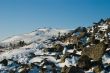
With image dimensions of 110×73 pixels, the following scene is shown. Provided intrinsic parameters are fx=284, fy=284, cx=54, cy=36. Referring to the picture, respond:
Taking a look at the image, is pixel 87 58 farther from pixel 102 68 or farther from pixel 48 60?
pixel 48 60

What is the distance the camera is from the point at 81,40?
528ft

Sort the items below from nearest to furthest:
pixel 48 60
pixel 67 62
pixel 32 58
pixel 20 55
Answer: pixel 67 62 < pixel 48 60 < pixel 32 58 < pixel 20 55

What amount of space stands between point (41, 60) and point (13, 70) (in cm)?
1830

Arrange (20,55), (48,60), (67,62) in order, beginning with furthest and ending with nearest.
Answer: (20,55) < (48,60) < (67,62)

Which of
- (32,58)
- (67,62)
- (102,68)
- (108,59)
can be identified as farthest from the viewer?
(32,58)

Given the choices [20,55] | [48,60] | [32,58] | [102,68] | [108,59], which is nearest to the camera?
[102,68]

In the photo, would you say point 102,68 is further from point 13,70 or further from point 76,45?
point 76,45

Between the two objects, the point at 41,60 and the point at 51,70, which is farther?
the point at 41,60

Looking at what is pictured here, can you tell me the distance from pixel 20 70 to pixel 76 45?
4286cm

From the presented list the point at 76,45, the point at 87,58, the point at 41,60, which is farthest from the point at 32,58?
the point at 87,58

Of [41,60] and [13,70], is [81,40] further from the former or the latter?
[13,70]

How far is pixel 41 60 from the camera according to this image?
131 meters

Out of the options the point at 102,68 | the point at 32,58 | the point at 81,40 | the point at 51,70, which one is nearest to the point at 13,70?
the point at 51,70

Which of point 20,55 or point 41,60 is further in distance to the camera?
point 20,55
